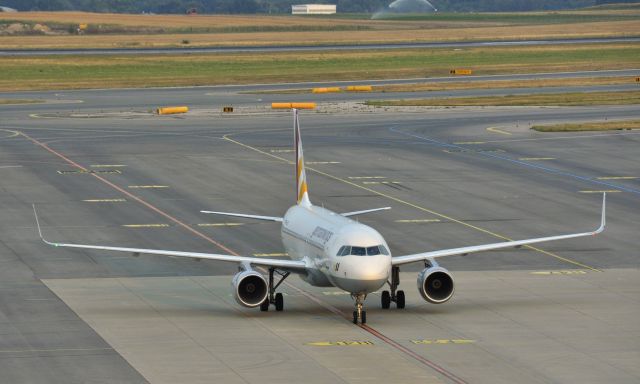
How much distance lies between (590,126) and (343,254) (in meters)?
74.4

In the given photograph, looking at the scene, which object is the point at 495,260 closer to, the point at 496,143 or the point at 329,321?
the point at 329,321

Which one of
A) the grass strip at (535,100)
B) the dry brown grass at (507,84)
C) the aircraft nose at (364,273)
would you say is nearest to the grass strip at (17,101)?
the grass strip at (535,100)

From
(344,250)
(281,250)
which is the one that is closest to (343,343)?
(344,250)

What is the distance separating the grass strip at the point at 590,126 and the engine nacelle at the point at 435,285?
6895cm

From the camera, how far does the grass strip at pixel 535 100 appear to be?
454 feet

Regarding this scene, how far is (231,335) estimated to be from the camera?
43688mm

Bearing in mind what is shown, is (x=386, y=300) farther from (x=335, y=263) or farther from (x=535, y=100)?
(x=535, y=100)

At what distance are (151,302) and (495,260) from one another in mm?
16208

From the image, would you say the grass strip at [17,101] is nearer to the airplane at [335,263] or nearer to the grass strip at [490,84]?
the grass strip at [490,84]

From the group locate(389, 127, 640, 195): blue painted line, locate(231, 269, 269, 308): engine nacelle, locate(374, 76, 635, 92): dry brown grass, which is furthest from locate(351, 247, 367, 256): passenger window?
locate(374, 76, 635, 92): dry brown grass

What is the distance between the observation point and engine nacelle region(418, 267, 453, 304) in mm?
46094

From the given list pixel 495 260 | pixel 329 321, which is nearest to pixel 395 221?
pixel 495 260

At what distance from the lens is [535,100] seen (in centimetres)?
14138

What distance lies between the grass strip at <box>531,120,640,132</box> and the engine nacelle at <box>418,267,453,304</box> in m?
69.0
